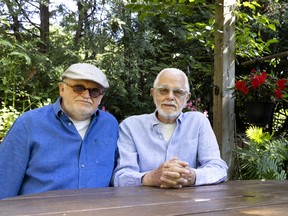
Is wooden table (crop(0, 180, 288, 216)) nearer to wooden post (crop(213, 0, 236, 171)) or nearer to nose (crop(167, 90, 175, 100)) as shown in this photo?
nose (crop(167, 90, 175, 100))

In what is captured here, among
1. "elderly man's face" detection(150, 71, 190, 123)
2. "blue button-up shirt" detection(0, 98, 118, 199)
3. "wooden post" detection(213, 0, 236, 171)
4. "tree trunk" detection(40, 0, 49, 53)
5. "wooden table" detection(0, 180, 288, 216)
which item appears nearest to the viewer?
"wooden table" detection(0, 180, 288, 216)

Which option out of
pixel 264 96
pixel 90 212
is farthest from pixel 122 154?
pixel 264 96

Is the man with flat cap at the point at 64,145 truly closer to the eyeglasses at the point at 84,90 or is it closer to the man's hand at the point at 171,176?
the eyeglasses at the point at 84,90

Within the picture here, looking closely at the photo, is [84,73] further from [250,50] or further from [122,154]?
[250,50]

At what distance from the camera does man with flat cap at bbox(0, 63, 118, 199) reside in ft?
5.76

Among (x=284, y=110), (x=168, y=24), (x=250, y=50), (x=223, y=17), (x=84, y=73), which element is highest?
(x=168, y=24)

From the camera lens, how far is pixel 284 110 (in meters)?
5.99

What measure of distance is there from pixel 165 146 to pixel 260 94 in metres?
1.66

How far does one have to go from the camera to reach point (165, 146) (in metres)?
2.01

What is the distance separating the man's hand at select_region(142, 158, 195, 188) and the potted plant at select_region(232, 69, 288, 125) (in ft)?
A: 5.50

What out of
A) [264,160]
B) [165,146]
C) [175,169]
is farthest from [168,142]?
[264,160]

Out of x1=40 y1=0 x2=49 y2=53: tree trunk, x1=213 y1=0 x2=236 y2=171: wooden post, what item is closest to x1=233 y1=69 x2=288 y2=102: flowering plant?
x1=213 y1=0 x2=236 y2=171: wooden post

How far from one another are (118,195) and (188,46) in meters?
5.16

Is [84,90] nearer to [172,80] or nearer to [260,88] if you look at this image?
[172,80]
